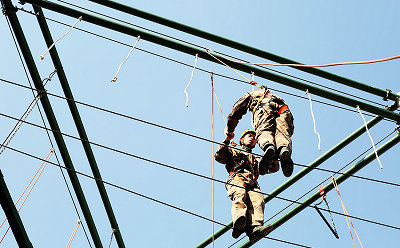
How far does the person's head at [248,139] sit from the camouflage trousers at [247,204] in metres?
0.65

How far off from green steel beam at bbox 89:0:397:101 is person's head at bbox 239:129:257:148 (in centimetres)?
114

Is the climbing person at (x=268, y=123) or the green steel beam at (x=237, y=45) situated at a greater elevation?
the green steel beam at (x=237, y=45)

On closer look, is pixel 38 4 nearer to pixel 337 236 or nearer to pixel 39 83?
pixel 39 83

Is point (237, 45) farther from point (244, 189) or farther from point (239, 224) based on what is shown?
point (239, 224)

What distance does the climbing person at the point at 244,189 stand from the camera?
6.44m

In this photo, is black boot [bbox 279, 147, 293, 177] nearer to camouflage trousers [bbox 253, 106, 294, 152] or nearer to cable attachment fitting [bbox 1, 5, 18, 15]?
camouflage trousers [bbox 253, 106, 294, 152]

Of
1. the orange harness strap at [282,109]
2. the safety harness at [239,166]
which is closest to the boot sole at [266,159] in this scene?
the orange harness strap at [282,109]

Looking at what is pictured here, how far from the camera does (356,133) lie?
753cm

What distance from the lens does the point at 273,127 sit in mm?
6398

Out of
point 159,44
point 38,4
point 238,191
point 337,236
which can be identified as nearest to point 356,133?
point 337,236

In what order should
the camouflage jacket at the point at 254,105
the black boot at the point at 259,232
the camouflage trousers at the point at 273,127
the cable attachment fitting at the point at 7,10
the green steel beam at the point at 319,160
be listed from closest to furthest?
the camouflage trousers at the point at 273,127, the black boot at the point at 259,232, the cable attachment fitting at the point at 7,10, the camouflage jacket at the point at 254,105, the green steel beam at the point at 319,160

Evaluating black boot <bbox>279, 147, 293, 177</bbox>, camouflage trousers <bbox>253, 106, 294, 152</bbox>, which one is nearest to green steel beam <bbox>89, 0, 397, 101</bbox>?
camouflage trousers <bbox>253, 106, 294, 152</bbox>

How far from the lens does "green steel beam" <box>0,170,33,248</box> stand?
599 centimetres

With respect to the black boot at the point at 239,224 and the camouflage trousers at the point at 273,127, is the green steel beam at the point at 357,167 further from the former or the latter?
the camouflage trousers at the point at 273,127
